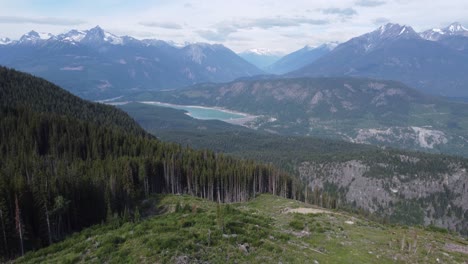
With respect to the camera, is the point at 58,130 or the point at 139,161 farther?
the point at 58,130

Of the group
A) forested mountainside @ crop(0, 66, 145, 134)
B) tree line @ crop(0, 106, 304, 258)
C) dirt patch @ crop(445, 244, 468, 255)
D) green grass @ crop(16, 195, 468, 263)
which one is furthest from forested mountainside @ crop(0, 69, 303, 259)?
dirt patch @ crop(445, 244, 468, 255)

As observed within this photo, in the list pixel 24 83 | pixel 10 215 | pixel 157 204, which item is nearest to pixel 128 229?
pixel 10 215

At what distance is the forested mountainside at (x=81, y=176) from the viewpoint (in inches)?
→ 2347

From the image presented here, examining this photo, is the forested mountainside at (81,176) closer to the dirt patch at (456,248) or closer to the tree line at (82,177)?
the tree line at (82,177)

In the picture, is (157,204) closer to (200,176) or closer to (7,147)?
(200,176)

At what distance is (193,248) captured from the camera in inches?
1350

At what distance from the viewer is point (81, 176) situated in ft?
250

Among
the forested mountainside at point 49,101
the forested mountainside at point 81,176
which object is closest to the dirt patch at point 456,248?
the forested mountainside at point 81,176

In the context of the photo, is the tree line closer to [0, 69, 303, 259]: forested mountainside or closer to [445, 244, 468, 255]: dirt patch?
[0, 69, 303, 259]: forested mountainside

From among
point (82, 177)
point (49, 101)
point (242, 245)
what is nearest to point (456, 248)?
point (242, 245)

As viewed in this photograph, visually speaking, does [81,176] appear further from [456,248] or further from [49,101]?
[49,101]

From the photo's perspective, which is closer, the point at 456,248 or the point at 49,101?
the point at 456,248

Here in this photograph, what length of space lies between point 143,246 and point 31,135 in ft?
321

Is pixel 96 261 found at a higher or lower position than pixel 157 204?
higher
